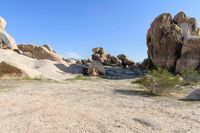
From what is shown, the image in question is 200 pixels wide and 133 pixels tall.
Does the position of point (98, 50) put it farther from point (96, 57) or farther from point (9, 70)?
point (9, 70)

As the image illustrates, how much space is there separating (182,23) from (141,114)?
3563 cm

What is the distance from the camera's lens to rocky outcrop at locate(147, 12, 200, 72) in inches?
1543

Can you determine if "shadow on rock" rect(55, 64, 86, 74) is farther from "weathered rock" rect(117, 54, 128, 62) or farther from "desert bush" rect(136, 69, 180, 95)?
"desert bush" rect(136, 69, 180, 95)

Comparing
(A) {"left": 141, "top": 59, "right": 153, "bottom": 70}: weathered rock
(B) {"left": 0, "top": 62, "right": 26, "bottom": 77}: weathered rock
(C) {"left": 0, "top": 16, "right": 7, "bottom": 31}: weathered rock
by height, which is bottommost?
(B) {"left": 0, "top": 62, "right": 26, "bottom": 77}: weathered rock

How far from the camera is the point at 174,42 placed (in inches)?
1619

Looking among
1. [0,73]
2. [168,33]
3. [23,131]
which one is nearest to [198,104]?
[23,131]

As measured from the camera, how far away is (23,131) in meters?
7.43

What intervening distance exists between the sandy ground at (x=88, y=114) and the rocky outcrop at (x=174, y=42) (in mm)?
27956

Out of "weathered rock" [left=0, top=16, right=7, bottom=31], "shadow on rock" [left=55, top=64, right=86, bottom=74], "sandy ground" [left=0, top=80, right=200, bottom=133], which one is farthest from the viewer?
"weathered rock" [left=0, top=16, right=7, bottom=31]

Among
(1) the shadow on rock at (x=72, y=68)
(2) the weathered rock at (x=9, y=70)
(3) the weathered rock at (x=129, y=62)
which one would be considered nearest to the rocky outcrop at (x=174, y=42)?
(3) the weathered rock at (x=129, y=62)

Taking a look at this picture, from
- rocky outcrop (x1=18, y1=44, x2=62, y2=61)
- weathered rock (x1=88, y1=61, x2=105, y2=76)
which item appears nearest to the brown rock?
rocky outcrop (x1=18, y1=44, x2=62, y2=61)

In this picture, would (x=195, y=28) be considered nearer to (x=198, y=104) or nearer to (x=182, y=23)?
(x=182, y=23)

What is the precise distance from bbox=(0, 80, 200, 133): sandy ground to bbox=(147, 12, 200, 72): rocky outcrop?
91.7 ft

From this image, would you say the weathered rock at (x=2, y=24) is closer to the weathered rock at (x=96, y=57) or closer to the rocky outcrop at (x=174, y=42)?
the weathered rock at (x=96, y=57)
